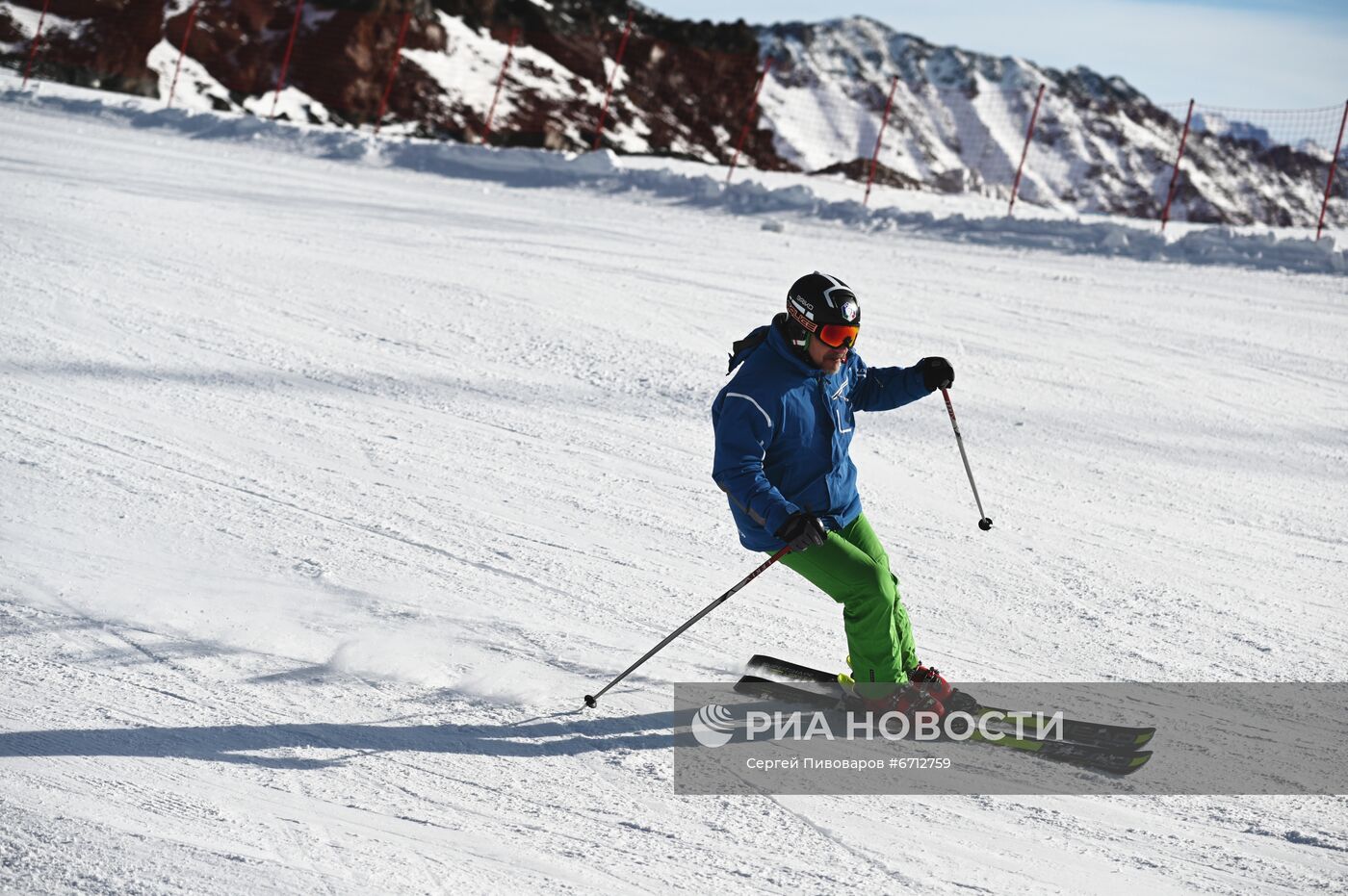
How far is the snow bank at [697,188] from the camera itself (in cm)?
Result: 1311

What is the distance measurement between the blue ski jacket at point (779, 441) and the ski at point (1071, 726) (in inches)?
26.2

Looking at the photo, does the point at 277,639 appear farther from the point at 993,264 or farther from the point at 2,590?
the point at 993,264

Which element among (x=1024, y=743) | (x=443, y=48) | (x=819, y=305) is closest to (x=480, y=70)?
(x=443, y=48)

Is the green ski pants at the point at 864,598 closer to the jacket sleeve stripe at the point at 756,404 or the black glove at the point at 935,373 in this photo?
the jacket sleeve stripe at the point at 756,404

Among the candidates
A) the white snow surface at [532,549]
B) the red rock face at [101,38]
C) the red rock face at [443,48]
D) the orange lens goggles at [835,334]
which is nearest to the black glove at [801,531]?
the orange lens goggles at [835,334]

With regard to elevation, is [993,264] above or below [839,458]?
above

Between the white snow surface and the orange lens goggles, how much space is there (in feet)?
4.63

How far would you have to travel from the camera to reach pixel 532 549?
510cm

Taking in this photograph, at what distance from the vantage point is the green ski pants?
11.9 feet

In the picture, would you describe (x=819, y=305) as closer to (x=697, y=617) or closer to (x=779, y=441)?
(x=779, y=441)

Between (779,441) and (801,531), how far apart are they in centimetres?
42

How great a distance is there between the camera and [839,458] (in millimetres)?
3756

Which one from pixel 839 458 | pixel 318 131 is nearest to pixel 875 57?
pixel 318 131

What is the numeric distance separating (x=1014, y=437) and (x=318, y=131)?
45.9ft
